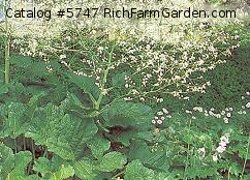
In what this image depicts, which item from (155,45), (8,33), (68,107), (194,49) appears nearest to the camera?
(68,107)

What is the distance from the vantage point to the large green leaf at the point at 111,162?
7.34 feet

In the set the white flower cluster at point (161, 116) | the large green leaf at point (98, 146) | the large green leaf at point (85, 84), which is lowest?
the white flower cluster at point (161, 116)

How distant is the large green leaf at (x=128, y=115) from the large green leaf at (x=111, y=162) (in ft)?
0.63

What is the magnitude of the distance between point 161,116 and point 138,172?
2745 millimetres

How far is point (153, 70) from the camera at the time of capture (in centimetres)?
565

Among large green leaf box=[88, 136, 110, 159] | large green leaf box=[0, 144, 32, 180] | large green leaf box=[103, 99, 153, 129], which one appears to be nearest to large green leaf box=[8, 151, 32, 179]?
Answer: large green leaf box=[0, 144, 32, 180]

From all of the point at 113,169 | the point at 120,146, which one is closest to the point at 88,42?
the point at 120,146

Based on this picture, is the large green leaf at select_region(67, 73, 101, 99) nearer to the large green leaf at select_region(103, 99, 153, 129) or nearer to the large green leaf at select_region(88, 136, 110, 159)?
the large green leaf at select_region(103, 99, 153, 129)

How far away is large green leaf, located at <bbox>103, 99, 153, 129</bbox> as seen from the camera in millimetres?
2434

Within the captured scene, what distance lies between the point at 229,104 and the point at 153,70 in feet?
2.39

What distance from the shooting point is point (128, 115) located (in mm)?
2438

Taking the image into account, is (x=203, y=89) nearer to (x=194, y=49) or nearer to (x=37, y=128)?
(x=194, y=49)

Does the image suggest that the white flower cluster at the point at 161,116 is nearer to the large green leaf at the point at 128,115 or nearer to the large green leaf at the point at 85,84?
the large green leaf at the point at 85,84

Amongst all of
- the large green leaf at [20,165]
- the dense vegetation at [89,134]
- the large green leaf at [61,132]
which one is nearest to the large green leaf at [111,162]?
the dense vegetation at [89,134]
